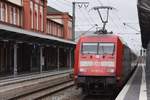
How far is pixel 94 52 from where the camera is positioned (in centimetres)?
2130

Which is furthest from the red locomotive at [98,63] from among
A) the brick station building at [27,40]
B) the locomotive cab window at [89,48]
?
the brick station building at [27,40]

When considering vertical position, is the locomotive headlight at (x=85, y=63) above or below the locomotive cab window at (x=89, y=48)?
below

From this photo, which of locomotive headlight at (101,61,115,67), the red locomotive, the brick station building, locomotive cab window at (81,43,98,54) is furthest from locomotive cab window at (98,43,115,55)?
the brick station building

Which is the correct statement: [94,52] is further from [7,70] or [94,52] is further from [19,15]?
[19,15]

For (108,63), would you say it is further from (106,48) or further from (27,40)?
(27,40)

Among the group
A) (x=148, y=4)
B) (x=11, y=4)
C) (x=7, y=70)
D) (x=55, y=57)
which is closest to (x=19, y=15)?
(x=11, y=4)

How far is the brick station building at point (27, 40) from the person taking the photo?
118 feet

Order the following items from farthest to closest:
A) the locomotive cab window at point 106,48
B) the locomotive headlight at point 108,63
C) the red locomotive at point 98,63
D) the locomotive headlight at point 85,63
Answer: the locomotive cab window at point 106,48
the locomotive headlight at point 85,63
the locomotive headlight at point 108,63
the red locomotive at point 98,63

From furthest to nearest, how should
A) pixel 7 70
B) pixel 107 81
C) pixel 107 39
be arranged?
1. pixel 7 70
2. pixel 107 39
3. pixel 107 81

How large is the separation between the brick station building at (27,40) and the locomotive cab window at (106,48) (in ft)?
31.7

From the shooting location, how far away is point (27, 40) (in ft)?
125

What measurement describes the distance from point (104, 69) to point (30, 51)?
94.3ft

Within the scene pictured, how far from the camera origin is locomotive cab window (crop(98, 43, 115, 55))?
69.4 feet

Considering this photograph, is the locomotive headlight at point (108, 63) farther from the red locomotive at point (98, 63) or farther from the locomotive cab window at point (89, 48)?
the locomotive cab window at point (89, 48)
